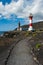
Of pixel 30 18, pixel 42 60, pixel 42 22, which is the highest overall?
pixel 42 60

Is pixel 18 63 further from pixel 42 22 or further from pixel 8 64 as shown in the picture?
pixel 42 22

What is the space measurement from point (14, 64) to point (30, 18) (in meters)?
66.9

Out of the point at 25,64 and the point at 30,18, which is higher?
the point at 25,64

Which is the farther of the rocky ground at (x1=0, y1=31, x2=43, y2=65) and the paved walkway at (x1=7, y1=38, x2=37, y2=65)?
the rocky ground at (x1=0, y1=31, x2=43, y2=65)

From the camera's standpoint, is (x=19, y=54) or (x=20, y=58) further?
(x=19, y=54)

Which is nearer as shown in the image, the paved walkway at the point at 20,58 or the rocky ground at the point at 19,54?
the paved walkway at the point at 20,58

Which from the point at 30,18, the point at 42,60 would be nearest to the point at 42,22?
the point at 30,18

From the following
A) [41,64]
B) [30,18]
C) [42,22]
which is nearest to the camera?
[41,64]

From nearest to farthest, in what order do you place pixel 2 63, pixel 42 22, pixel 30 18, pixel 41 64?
pixel 41 64, pixel 2 63, pixel 30 18, pixel 42 22

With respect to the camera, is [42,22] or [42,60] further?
[42,22]

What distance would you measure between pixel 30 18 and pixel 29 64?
6696cm

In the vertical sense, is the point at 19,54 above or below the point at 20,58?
below

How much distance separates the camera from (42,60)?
1595 centimetres

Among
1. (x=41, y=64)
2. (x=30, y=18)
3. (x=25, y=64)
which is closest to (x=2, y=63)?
(x=25, y=64)
